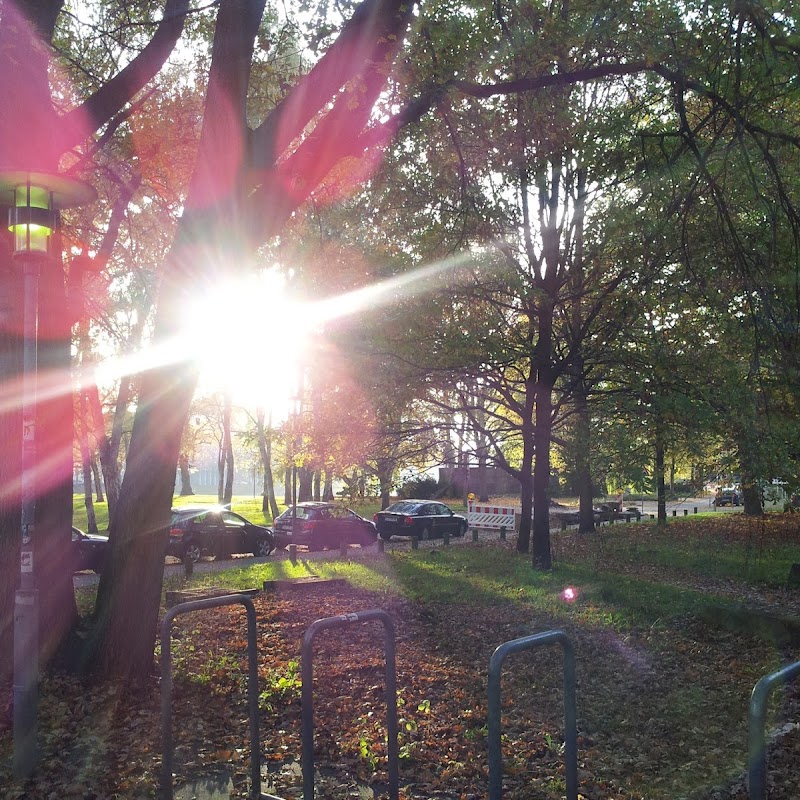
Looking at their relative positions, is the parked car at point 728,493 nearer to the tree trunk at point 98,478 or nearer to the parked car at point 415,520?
the parked car at point 415,520

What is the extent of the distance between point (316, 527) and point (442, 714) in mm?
17681

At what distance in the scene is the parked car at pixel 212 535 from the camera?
1986 cm

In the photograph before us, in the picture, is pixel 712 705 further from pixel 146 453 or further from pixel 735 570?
pixel 735 570

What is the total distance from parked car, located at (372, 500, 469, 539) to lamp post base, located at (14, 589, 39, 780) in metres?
22.3

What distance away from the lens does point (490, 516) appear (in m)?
29.9

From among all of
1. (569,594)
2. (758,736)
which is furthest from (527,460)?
(758,736)

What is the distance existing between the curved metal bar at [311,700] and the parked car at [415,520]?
22.6m

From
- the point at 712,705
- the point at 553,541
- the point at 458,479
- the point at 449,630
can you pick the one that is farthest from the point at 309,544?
the point at 458,479

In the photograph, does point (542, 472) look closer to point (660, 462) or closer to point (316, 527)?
point (660, 462)

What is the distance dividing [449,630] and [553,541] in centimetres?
1525

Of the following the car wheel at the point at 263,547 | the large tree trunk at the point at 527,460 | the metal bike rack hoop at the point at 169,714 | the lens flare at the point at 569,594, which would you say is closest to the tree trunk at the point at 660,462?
the large tree trunk at the point at 527,460

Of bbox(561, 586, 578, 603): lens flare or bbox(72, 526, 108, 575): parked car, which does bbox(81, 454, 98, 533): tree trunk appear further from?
bbox(561, 586, 578, 603): lens flare

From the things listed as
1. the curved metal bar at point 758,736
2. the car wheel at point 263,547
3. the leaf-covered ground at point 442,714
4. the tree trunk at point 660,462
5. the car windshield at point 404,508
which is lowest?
the car wheel at point 263,547

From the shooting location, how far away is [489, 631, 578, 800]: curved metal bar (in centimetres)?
394
